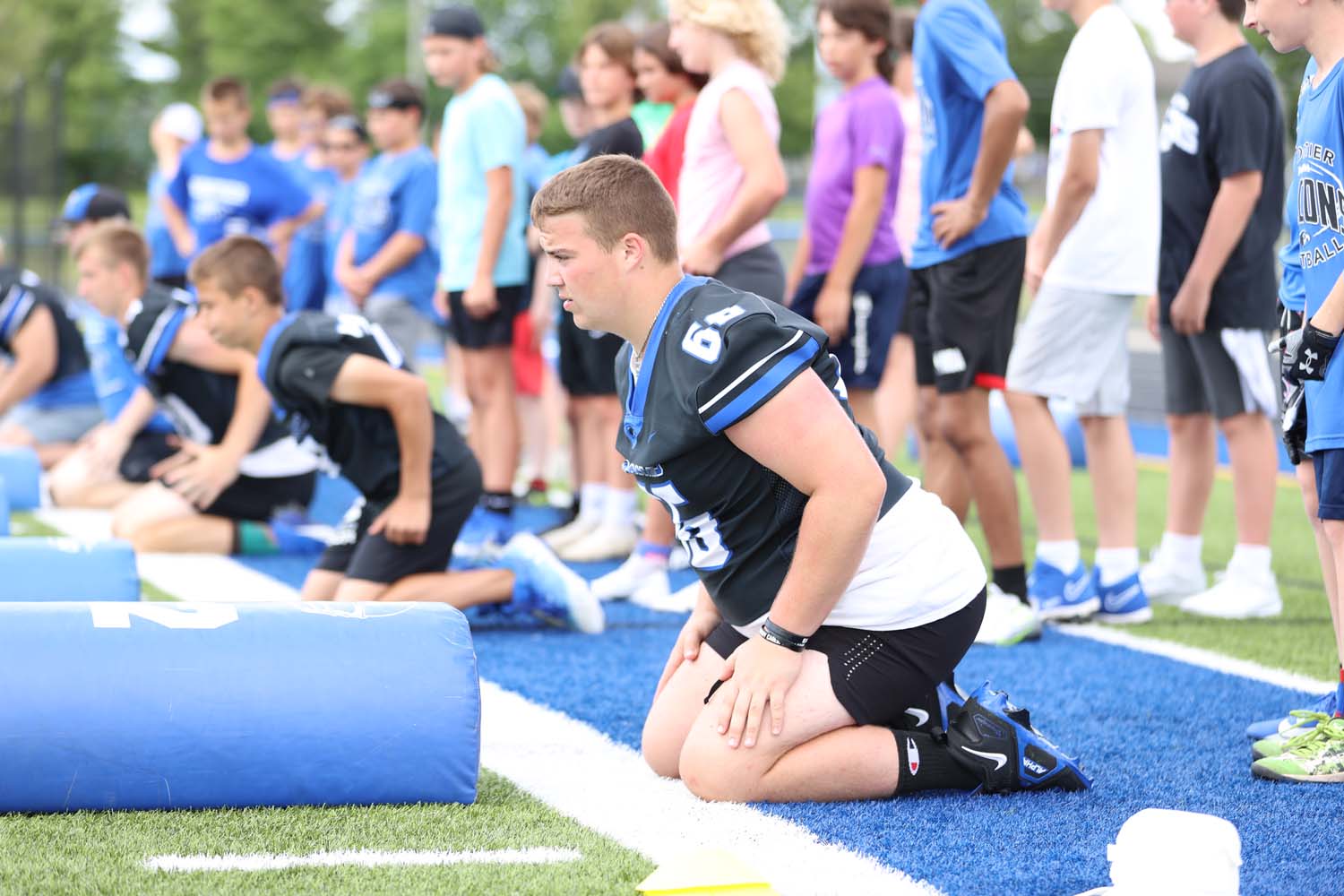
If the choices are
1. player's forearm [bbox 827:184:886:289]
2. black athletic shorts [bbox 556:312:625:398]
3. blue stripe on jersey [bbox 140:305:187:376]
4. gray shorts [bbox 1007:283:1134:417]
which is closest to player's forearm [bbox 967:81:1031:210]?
gray shorts [bbox 1007:283:1134:417]

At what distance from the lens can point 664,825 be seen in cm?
296

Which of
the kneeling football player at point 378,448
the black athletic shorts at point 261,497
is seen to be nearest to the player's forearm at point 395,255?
the black athletic shorts at point 261,497

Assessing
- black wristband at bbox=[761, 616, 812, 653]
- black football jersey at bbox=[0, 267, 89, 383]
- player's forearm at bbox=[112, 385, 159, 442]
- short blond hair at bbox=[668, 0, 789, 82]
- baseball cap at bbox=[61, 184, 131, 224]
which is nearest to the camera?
black wristband at bbox=[761, 616, 812, 653]

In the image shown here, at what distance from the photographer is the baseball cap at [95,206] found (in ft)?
27.1

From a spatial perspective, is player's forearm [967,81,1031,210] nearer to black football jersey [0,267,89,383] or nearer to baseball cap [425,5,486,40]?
baseball cap [425,5,486,40]

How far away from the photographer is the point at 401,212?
7.75m

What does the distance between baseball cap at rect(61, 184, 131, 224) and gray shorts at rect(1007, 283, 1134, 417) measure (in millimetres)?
5172

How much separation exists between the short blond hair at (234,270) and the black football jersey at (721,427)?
2038mm

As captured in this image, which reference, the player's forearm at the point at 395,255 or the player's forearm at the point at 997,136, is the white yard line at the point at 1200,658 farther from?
the player's forearm at the point at 395,255

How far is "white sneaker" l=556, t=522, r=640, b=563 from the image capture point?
20.5 ft

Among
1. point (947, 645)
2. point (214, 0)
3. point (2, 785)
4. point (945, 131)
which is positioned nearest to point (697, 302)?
point (947, 645)

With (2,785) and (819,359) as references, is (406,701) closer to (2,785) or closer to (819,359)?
(2,785)

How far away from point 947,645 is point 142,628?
60.6 inches

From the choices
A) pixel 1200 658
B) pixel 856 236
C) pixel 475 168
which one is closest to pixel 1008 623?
pixel 1200 658
